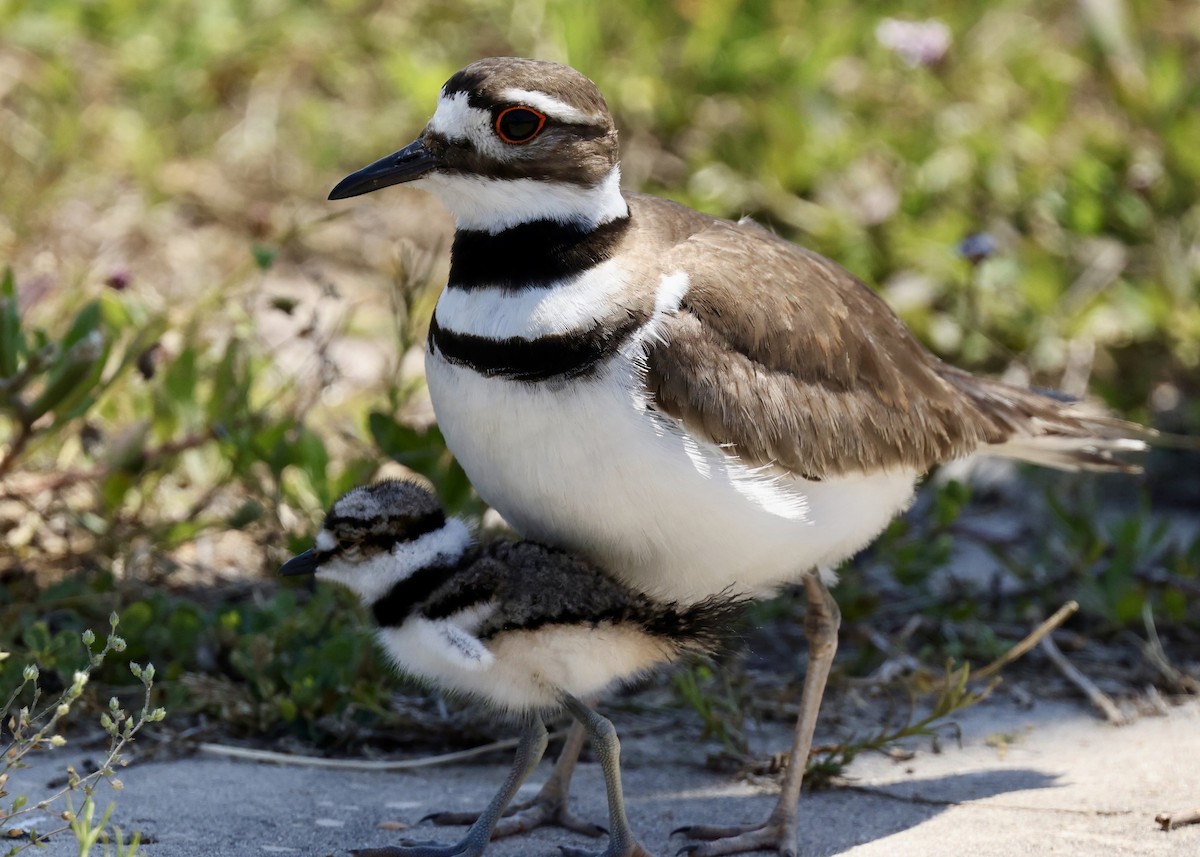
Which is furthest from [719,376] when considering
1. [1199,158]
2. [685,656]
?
[1199,158]

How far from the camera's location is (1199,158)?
5785 mm

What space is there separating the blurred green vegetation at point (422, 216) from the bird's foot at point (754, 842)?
44.3 inches

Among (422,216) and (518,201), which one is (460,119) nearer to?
(518,201)

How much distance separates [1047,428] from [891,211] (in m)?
2.22

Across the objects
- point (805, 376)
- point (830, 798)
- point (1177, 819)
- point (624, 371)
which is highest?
point (624, 371)

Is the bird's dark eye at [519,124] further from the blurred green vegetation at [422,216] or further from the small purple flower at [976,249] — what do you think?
the small purple flower at [976,249]

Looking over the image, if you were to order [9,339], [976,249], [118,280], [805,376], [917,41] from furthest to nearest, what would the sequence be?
[917,41] → [976,249] → [118,280] → [9,339] → [805,376]

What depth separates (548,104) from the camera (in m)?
3.06

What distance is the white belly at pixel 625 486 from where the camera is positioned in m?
2.92

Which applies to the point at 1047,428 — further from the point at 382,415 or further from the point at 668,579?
the point at 382,415

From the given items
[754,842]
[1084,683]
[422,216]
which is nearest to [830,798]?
[754,842]

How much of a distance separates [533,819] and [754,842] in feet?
1.68

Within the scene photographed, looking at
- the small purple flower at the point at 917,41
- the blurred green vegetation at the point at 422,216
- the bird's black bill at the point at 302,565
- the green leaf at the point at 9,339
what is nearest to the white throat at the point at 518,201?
the bird's black bill at the point at 302,565

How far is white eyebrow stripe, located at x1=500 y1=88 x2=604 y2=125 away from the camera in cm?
304
